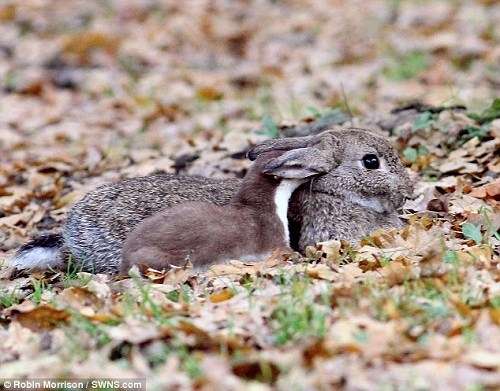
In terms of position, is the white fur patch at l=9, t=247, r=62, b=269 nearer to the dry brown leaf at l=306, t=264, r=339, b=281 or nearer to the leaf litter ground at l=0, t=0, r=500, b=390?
the leaf litter ground at l=0, t=0, r=500, b=390

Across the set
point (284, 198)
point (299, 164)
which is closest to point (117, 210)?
point (284, 198)

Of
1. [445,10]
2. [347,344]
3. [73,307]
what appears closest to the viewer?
[347,344]

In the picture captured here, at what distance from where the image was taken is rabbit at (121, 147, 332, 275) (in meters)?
6.22

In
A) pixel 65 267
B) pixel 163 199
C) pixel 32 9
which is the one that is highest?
pixel 32 9

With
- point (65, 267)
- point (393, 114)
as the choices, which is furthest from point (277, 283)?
point (393, 114)

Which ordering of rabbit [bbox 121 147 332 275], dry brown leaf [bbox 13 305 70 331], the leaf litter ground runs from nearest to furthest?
1. the leaf litter ground
2. dry brown leaf [bbox 13 305 70 331]
3. rabbit [bbox 121 147 332 275]

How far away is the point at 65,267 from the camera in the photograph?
6.89 metres

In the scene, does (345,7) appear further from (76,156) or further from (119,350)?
(119,350)

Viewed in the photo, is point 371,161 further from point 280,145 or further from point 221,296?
point 221,296

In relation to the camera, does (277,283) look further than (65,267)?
No

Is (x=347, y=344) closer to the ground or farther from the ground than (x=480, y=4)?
closer to the ground

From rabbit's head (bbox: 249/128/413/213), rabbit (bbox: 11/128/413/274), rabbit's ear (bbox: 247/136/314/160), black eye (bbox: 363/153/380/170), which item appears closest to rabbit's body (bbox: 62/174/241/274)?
rabbit (bbox: 11/128/413/274)

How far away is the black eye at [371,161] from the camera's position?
6789mm

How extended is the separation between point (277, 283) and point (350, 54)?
27.2ft
